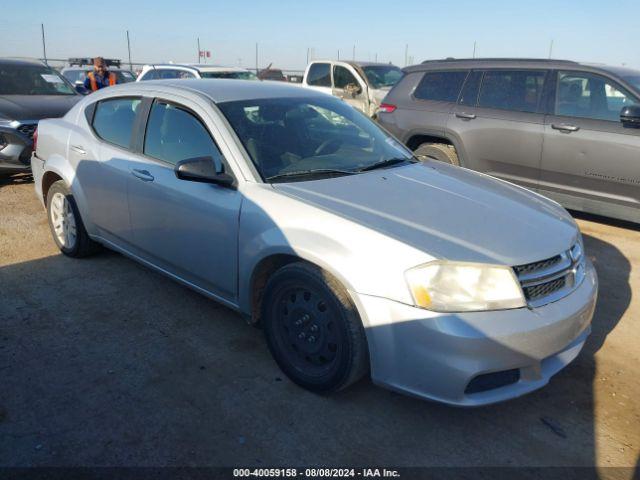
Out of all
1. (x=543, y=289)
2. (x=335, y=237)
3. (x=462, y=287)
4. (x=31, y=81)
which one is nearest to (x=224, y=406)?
(x=335, y=237)

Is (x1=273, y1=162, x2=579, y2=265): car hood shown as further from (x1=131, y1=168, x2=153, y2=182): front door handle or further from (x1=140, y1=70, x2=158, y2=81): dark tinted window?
(x1=140, y1=70, x2=158, y2=81): dark tinted window

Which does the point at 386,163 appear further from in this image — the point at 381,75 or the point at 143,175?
the point at 381,75

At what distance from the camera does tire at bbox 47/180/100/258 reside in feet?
15.3

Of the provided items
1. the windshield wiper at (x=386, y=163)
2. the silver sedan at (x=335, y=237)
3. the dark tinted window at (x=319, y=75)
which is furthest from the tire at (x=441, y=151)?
the dark tinted window at (x=319, y=75)

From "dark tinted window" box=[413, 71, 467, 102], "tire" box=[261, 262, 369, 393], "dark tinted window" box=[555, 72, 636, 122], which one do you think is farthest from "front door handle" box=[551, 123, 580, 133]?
"tire" box=[261, 262, 369, 393]

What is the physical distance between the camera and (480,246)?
265cm

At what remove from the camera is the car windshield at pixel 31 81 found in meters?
8.55

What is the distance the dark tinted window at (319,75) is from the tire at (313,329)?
10.5 metres

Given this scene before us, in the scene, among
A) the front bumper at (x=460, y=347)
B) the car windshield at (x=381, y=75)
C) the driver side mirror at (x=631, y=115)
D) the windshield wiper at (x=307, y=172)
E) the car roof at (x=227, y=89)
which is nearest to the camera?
the front bumper at (x=460, y=347)

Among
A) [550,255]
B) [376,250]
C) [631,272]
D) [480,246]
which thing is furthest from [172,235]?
[631,272]

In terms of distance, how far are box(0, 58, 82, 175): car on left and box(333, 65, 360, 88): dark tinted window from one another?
5.80 meters

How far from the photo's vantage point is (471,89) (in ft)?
22.5

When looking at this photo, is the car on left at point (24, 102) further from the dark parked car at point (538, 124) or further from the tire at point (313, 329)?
the tire at point (313, 329)

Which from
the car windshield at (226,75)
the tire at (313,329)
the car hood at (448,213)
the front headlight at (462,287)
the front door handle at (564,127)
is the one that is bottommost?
the tire at (313,329)
